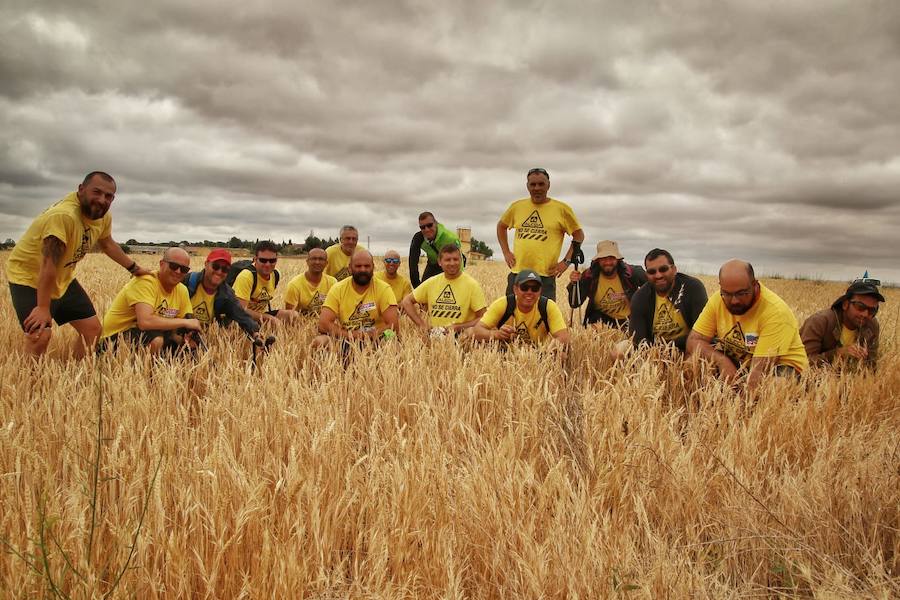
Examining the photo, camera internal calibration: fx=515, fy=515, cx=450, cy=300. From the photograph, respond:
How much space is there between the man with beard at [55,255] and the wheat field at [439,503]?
1465mm

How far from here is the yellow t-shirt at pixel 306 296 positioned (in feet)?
27.6

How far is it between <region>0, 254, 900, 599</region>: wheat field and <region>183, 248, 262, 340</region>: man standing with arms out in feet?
9.47

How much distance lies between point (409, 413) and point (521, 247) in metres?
4.57

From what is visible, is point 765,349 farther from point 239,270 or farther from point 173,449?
point 239,270

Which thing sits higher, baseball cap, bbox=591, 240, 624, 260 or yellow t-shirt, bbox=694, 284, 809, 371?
baseball cap, bbox=591, 240, 624, 260

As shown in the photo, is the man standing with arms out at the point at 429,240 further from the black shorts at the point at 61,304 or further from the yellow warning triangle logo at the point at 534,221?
the black shorts at the point at 61,304

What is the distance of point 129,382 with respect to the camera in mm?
3664

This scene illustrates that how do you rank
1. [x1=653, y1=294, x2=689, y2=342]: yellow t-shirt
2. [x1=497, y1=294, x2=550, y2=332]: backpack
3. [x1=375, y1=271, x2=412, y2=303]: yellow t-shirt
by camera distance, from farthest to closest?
[x1=375, y1=271, x2=412, y2=303]: yellow t-shirt, [x1=653, y1=294, x2=689, y2=342]: yellow t-shirt, [x1=497, y1=294, x2=550, y2=332]: backpack

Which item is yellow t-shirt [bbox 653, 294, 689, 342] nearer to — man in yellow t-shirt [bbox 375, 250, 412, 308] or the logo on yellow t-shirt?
the logo on yellow t-shirt

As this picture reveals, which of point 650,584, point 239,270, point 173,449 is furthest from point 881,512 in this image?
point 239,270

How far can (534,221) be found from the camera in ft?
25.0

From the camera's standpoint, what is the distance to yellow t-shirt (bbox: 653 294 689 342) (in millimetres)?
5957

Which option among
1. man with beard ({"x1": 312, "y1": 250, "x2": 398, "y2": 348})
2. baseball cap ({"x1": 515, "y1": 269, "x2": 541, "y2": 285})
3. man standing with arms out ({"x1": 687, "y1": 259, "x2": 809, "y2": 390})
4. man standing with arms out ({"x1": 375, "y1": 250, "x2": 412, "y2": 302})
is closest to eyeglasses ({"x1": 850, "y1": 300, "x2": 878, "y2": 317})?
man standing with arms out ({"x1": 687, "y1": 259, "x2": 809, "y2": 390})

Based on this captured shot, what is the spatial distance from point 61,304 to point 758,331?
6999 mm
